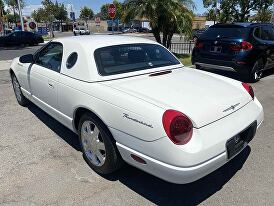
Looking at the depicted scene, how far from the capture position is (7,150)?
4.04 metres

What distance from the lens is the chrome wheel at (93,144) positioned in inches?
128

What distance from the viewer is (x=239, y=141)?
9.91 ft

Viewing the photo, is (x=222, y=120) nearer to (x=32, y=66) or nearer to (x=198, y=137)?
(x=198, y=137)

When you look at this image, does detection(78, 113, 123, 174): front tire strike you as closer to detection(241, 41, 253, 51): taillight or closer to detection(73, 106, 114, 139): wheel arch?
detection(73, 106, 114, 139): wheel arch

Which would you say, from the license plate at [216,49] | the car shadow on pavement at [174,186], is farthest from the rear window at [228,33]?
the car shadow on pavement at [174,186]

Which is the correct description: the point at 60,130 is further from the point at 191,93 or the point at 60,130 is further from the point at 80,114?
the point at 191,93

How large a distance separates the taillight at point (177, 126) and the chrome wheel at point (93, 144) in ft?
3.15

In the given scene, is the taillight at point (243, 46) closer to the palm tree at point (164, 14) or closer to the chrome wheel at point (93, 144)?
the chrome wheel at point (93, 144)

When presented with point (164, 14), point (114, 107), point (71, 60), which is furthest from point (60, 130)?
point (164, 14)

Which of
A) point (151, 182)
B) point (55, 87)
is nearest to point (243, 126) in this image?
point (151, 182)

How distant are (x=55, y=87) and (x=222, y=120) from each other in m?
2.26

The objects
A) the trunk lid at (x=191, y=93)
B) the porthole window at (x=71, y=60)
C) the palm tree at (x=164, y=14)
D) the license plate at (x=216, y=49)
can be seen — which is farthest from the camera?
the palm tree at (x=164, y=14)

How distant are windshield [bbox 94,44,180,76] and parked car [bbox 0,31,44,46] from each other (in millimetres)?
22440

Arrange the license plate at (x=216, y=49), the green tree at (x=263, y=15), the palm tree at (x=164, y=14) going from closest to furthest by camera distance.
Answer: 1. the license plate at (x=216, y=49)
2. the palm tree at (x=164, y=14)
3. the green tree at (x=263, y=15)
